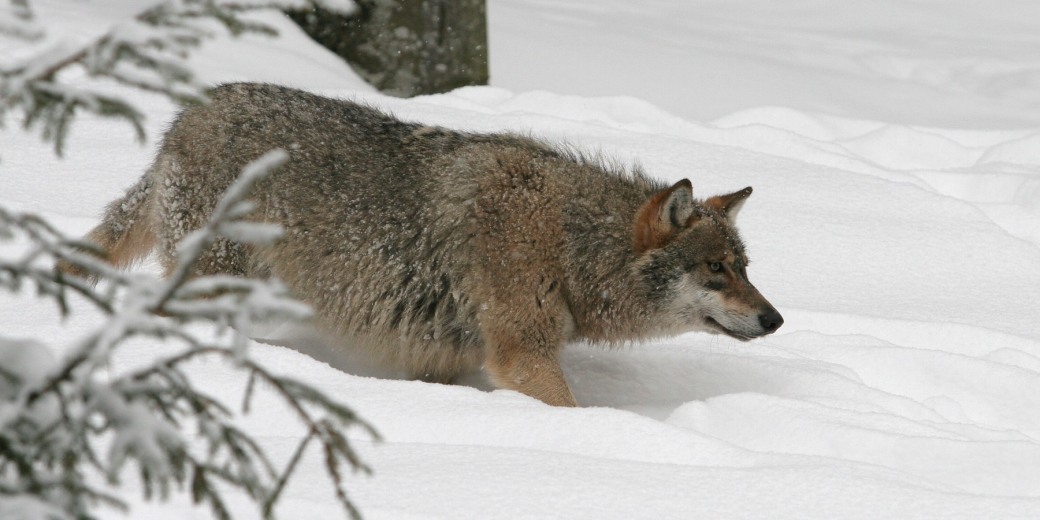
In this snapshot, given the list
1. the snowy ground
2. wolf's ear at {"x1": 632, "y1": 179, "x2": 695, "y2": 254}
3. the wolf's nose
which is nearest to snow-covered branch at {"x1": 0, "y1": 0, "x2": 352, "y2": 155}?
the snowy ground

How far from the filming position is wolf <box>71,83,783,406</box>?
5102mm

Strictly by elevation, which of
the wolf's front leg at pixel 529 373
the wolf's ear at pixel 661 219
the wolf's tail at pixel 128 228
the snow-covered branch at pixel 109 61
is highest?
the snow-covered branch at pixel 109 61

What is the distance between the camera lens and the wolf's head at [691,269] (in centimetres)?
523

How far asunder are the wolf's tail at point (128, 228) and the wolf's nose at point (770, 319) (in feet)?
8.78

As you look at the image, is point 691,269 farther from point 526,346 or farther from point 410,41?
point 410,41

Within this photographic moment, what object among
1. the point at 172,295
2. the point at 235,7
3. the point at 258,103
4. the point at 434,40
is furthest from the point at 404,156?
the point at 434,40

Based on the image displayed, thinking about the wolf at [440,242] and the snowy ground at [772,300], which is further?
the wolf at [440,242]

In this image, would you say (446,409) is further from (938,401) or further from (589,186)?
(938,401)

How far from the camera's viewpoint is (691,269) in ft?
17.3

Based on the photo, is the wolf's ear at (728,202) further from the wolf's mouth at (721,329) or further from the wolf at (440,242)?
the wolf's mouth at (721,329)

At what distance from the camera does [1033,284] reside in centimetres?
727

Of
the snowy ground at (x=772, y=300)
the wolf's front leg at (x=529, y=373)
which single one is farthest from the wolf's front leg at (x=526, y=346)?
the snowy ground at (x=772, y=300)

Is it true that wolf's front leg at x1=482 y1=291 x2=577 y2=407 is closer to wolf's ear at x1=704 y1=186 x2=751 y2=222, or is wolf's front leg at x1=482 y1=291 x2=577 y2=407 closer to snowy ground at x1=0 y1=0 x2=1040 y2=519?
snowy ground at x1=0 y1=0 x2=1040 y2=519

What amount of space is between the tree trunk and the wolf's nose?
5.56m
